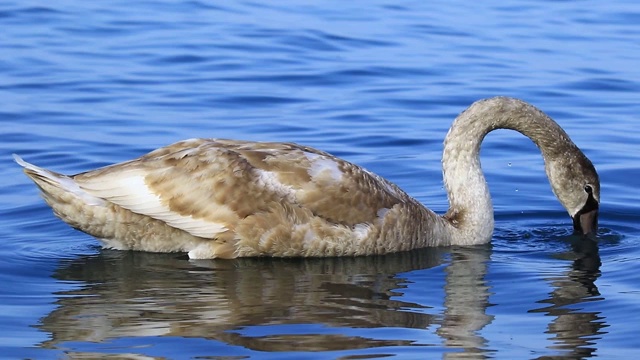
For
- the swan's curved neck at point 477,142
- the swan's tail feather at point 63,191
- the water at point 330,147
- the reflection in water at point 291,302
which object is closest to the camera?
Result: the reflection in water at point 291,302

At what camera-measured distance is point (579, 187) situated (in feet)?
39.1

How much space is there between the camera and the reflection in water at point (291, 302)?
28.4ft

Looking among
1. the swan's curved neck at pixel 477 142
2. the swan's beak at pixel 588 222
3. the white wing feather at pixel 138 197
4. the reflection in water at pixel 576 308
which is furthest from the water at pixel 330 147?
the swan's curved neck at pixel 477 142

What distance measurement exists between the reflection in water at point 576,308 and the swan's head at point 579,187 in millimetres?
448

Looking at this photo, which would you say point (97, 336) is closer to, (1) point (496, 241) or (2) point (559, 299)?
(2) point (559, 299)

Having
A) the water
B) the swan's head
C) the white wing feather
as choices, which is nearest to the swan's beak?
the swan's head

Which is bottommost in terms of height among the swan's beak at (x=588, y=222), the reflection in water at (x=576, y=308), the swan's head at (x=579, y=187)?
the reflection in water at (x=576, y=308)

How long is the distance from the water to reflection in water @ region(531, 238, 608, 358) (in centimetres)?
2

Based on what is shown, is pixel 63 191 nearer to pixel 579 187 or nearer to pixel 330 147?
pixel 579 187

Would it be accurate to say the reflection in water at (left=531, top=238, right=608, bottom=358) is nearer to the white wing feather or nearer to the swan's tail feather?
the white wing feather

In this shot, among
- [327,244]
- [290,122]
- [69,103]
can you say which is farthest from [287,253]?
[69,103]

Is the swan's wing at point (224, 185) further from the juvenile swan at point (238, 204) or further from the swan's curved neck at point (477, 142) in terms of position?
the swan's curved neck at point (477, 142)

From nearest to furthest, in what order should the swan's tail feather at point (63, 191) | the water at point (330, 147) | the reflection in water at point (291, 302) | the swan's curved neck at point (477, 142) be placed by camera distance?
the reflection in water at point (291, 302)
the water at point (330, 147)
the swan's tail feather at point (63, 191)
the swan's curved neck at point (477, 142)

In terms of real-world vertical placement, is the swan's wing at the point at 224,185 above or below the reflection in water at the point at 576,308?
above
